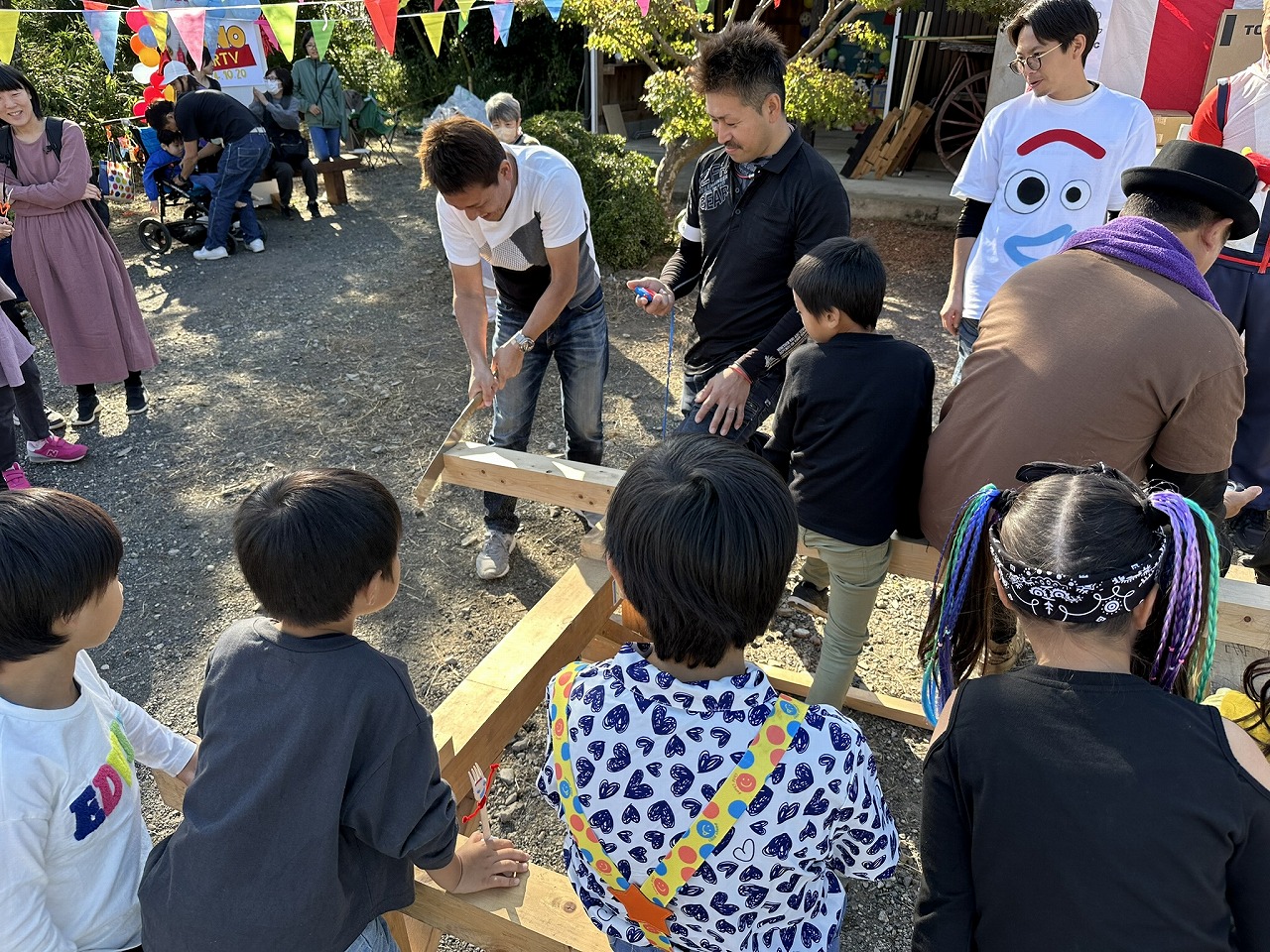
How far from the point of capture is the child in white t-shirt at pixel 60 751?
1.24 meters

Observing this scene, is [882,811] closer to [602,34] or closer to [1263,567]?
[1263,567]

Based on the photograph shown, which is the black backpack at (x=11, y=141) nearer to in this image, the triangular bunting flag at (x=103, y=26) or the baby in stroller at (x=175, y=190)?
the triangular bunting flag at (x=103, y=26)

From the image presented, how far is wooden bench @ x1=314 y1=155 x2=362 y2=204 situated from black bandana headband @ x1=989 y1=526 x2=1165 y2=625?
939 centimetres

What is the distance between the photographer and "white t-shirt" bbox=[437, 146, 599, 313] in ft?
9.59

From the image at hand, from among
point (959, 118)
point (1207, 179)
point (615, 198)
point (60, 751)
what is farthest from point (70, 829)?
point (959, 118)

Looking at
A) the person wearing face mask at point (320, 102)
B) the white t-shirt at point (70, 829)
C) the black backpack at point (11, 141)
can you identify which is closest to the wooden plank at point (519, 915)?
the white t-shirt at point (70, 829)

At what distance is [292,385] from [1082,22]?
14.8ft

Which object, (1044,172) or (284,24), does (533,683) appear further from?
(284,24)

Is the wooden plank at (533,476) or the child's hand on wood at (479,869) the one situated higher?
the wooden plank at (533,476)

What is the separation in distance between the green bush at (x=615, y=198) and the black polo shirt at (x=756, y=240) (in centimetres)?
393

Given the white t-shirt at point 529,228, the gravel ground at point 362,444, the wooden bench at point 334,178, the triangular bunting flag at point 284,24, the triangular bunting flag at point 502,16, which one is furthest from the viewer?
the wooden bench at point 334,178

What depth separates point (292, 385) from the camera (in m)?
5.44

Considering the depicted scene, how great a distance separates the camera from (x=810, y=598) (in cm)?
331

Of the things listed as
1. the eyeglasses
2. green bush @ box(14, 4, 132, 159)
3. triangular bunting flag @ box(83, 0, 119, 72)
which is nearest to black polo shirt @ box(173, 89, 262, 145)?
triangular bunting flag @ box(83, 0, 119, 72)
